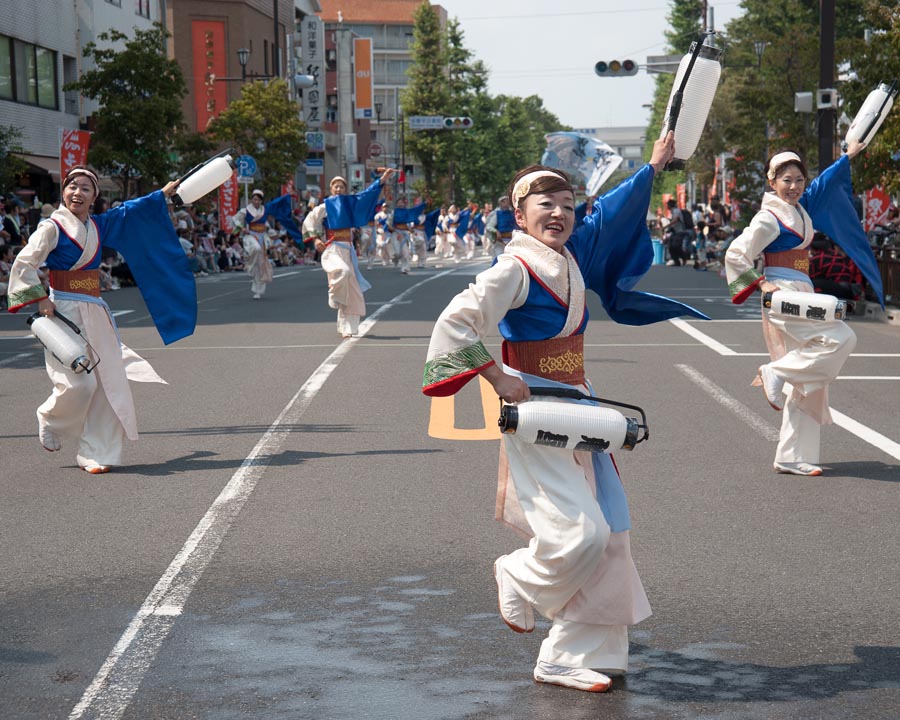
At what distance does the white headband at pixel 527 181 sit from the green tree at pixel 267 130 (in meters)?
42.0

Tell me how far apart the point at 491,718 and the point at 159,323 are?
559cm

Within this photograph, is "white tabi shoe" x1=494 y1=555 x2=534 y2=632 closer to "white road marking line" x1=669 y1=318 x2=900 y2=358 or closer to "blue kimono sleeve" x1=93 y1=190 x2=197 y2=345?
"blue kimono sleeve" x1=93 y1=190 x2=197 y2=345

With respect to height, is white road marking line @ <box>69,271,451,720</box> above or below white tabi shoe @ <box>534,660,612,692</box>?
below

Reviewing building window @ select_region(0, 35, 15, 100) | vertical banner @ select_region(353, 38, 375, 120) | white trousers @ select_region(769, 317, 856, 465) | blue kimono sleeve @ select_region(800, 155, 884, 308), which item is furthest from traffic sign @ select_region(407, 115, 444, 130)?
white trousers @ select_region(769, 317, 856, 465)

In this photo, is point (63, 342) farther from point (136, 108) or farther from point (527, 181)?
point (136, 108)

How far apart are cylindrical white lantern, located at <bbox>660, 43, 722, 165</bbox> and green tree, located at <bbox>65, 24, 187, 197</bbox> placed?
30602 millimetres

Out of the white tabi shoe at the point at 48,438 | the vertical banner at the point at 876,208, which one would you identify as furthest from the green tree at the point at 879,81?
the white tabi shoe at the point at 48,438

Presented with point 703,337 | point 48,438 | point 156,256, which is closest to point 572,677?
point 48,438

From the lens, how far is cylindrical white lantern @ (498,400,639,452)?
13.9 ft

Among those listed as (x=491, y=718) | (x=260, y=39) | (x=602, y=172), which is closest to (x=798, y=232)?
(x=602, y=172)

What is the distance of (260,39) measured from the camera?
6881cm

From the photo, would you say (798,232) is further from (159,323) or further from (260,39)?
(260,39)

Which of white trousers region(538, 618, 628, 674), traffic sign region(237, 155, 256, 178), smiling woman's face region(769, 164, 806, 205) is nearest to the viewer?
white trousers region(538, 618, 628, 674)

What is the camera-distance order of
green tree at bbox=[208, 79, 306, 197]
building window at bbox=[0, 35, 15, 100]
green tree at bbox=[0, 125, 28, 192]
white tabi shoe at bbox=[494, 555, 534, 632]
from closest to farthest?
white tabi shoe at bbox=[494, 555, 534, 632], green tree at bbox=[0, 125, 28, 192], building window at bbox=[0, 35, 15, 100], green tree at bbox=[208, 79, 306, 197]
